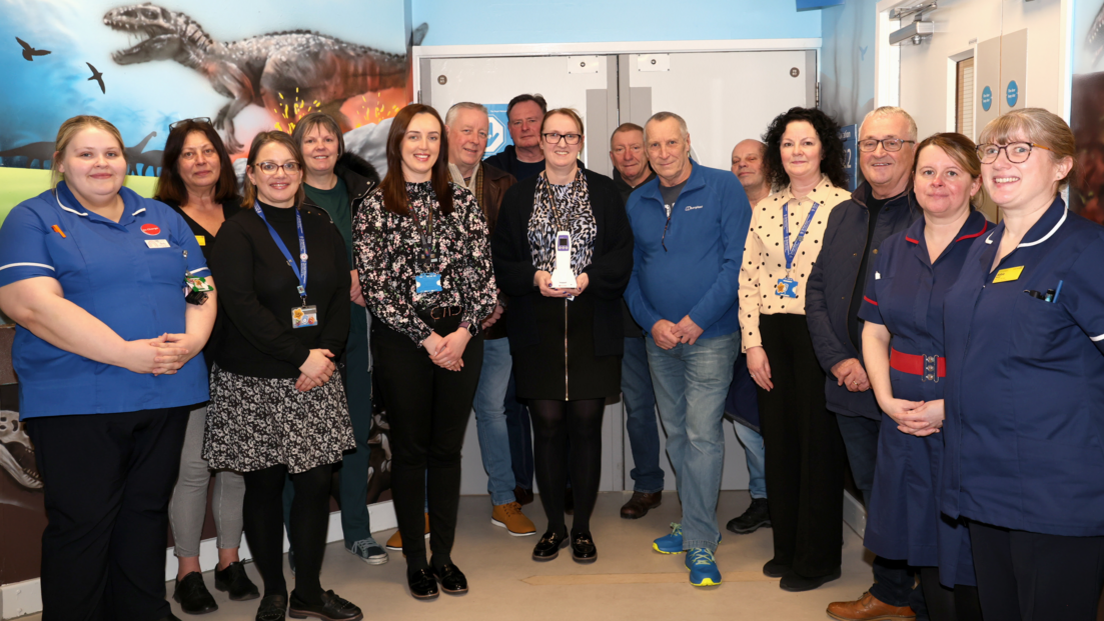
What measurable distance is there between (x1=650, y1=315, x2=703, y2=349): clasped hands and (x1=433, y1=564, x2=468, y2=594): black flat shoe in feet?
4.15

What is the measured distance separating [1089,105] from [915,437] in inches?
45.1

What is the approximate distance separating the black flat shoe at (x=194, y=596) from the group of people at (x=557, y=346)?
1cm

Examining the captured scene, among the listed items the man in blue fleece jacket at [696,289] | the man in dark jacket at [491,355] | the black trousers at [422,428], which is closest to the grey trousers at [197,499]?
the black trousers at [422,428]

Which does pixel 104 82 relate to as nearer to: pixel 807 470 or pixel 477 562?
pixel 477 562

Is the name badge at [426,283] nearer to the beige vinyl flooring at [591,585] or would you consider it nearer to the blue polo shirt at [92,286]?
the blue polo shirt at [92,286]

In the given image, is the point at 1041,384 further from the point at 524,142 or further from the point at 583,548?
the point at 524,142

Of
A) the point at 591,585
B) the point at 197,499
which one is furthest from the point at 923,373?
the point at 197,499

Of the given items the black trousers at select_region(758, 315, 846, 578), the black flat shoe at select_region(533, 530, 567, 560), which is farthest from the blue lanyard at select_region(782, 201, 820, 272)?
the black flat shoe at select_region(533, 530, 567, 560)

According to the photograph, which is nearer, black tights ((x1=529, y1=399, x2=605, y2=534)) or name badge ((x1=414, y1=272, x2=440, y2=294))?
name badge ((x1=414, y1=272, x2=440, y2=294))

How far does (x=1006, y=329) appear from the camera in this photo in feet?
5.97

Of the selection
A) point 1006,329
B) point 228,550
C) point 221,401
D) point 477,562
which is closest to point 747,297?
point 1006,329

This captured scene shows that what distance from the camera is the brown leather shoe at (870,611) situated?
2930 millimetres

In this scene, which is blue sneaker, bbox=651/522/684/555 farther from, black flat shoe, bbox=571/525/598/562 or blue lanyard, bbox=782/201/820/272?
blue lanyard, bbox=782/201/820/272

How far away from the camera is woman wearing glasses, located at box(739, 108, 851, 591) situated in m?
3.04
